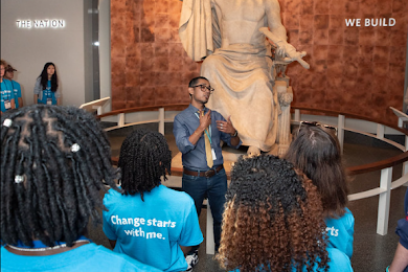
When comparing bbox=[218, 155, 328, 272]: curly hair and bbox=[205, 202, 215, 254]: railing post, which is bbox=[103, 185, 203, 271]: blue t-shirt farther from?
bbox=[205, 202, 215, 254]: railing post

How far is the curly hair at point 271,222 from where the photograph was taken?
4.04 ft

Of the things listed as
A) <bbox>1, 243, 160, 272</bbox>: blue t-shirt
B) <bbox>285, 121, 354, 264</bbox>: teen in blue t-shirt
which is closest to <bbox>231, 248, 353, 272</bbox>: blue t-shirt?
<bbox>285, 121, 354, 264</bbox>: teen in blue t-shirt

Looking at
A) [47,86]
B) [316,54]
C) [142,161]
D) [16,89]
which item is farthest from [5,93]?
[316,54]

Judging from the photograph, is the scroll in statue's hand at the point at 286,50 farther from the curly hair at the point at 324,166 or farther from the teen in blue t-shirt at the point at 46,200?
the teen in blue t-shirt at the point at 46,200

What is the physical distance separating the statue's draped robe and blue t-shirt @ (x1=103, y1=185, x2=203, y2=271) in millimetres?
2698

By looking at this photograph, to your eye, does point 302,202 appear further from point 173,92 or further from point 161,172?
point 173,92

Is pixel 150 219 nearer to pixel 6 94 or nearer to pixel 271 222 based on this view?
pixel 271 222

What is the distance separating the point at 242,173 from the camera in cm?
131

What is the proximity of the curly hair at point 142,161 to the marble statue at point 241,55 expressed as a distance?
2527mm

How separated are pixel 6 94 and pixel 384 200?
4886 mm

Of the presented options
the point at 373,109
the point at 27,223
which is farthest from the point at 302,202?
the point at 373,109

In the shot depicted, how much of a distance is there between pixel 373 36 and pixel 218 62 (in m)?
4.31

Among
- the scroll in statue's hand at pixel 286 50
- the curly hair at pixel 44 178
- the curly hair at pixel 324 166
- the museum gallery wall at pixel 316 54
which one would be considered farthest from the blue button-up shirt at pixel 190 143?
the museum gallery wall at pixel 316 54

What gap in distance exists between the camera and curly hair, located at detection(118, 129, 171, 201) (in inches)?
73.4
